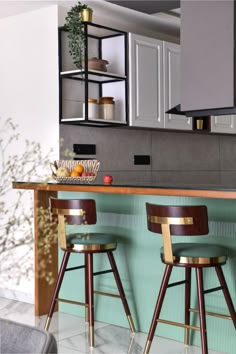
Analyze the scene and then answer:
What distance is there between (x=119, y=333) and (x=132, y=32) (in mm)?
2899

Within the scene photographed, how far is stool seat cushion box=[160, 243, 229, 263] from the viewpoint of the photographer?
3094 millimetres

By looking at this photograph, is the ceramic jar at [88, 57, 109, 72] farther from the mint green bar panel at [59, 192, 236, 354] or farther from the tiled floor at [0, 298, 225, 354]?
the tiled floor at [0, 298, 225, 354]

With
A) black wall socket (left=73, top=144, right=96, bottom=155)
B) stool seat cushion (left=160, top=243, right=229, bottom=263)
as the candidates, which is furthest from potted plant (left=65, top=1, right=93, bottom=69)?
stool seat cushion (left=160, top=243, right=229, bottom=263)

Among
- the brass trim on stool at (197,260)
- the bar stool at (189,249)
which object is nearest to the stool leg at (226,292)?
the bar stool at (189,249)

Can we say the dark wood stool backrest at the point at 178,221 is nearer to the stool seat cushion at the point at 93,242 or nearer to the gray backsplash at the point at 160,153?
the stool seat cushion at the point at 93,242

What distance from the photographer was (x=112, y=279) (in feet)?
13.5

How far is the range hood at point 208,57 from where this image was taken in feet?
13.2

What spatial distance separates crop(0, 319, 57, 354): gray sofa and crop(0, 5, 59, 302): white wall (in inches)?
139

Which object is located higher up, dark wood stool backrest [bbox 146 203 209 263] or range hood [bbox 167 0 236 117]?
range hood [bbox 167 0 236 117]

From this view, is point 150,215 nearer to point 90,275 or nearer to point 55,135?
point 90,275

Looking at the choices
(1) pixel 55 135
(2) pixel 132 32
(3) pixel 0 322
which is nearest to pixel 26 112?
(1) pixel 55 135

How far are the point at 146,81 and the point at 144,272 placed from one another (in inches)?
79.4

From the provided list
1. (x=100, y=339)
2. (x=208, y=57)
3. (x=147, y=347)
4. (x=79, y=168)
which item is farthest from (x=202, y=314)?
(x=208, y=57)

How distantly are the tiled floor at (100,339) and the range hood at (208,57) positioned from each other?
1.62 metres
